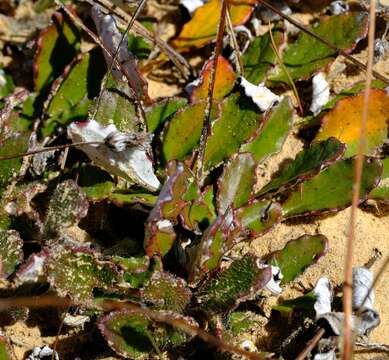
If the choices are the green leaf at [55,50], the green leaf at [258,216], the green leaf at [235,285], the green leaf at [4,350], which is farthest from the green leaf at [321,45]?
the green leaf at [4,350]

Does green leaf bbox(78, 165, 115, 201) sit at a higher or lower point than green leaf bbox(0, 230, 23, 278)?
higher

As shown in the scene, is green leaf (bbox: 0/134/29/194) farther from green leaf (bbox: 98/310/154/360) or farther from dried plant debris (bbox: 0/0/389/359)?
green leaf (bbox: 98/310/154/360)

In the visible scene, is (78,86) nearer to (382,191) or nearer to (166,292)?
(166,292)

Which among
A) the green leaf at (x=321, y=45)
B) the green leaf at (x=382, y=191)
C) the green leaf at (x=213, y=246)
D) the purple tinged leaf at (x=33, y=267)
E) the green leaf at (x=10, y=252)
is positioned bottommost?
the purple tinged leaf at (x=33, y=267)

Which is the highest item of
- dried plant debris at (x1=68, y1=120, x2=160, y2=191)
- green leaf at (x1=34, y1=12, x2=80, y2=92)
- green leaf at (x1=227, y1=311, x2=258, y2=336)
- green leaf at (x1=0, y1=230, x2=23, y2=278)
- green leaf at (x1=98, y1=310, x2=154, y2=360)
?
green leaf at (x1=34, y1=12, x2=80, y2=92)

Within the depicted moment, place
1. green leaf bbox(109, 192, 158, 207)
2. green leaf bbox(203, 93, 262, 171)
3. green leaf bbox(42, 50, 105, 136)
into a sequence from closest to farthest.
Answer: green leaf bbox(109, 192, 158, 207) → green leaf bbox(203, 93, 262, 171) → green leaf bbox(42, 50, 105, 136)

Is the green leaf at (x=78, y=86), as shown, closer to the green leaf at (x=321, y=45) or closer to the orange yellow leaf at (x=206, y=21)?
the orange yellow leaf at (x=206, y=21)

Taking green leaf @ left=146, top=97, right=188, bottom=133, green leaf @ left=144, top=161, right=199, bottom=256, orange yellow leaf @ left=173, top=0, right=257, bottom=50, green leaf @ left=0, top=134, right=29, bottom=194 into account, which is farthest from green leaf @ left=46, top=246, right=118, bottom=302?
orange yellow leaf @ left=173, top=0, right=257, bottom=50

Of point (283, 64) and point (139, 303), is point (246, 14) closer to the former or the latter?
point (283, 64)
